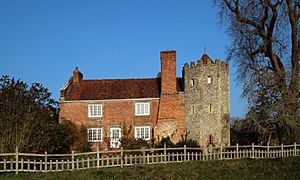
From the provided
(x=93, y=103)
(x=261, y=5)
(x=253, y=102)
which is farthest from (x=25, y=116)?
(x=261, y=5)

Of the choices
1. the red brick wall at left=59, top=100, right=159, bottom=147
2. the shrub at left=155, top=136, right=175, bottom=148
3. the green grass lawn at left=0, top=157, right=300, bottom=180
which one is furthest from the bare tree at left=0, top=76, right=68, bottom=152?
the shrub at left=155, top=136, right=175, bottom=148

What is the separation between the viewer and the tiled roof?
40.6 metres

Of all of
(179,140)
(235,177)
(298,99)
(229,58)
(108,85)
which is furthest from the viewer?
(108,85)

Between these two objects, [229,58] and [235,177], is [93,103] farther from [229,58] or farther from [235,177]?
[235,177]

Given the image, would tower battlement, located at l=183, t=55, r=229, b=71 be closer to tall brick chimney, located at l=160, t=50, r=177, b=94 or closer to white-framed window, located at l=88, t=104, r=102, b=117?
tall brick chimney, located at l=160, t=50, r=177, b=94

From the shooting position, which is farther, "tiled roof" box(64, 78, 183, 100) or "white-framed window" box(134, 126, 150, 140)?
"tiled roof" box(64, 78, 183, 100)

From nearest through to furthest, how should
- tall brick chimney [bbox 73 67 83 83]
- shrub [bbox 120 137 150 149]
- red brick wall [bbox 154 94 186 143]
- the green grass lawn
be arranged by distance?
the green grass lawn < shrub [bbox 120 137 150 149] < red brick wall [bbox 154 94 186 143] < tall brick chimney [bbox 73 67 83 83]

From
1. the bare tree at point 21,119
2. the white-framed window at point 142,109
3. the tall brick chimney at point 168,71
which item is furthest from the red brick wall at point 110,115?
the bare tree at point 21,119

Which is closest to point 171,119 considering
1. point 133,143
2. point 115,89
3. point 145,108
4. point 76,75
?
point 145,108

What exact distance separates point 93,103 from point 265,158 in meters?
19.4

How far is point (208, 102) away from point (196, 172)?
1662 cm

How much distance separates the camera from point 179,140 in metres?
38.7

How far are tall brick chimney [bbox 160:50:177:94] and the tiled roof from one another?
1.07m

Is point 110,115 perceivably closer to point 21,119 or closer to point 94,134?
point 94,134
